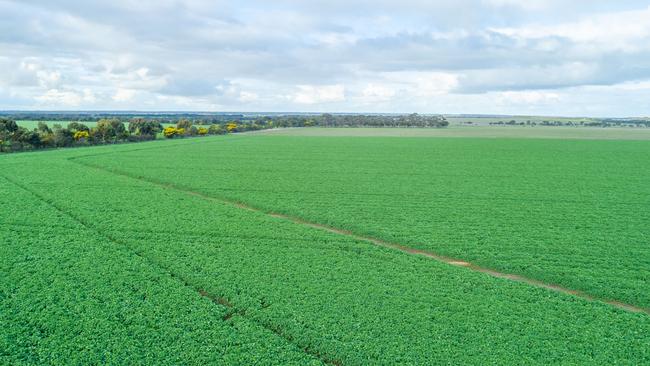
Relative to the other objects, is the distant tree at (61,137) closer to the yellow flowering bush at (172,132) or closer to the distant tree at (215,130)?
the yellow flowering bush at (172,132)

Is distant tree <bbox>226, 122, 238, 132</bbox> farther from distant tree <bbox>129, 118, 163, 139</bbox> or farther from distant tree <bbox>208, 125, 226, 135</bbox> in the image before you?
distant tree <bbox>129, 118, 163, 139</bbox>

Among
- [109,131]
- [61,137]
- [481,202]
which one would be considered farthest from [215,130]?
[481,202]

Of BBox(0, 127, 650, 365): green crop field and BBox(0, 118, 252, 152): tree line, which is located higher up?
BBox(0, 118, 252, 152): tree line

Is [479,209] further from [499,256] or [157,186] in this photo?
[157,186]

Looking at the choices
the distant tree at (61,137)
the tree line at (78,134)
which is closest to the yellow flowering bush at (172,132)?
the tree line at (78,134)

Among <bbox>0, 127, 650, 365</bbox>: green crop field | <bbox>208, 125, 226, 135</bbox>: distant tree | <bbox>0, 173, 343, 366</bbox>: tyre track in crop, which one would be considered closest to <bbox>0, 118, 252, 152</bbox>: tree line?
<bbox>208, 125, 226, 135</bbox>: distant tree

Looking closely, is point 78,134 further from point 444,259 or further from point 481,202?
point 444,259

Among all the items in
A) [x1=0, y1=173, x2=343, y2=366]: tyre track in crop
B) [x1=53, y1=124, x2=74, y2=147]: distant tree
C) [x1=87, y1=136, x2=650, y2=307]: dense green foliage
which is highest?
[x1=53, y1=124, x2=74, y2=147]: distant tree

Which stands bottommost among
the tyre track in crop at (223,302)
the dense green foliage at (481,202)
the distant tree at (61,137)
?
the tyre track in crop at (223,302)
